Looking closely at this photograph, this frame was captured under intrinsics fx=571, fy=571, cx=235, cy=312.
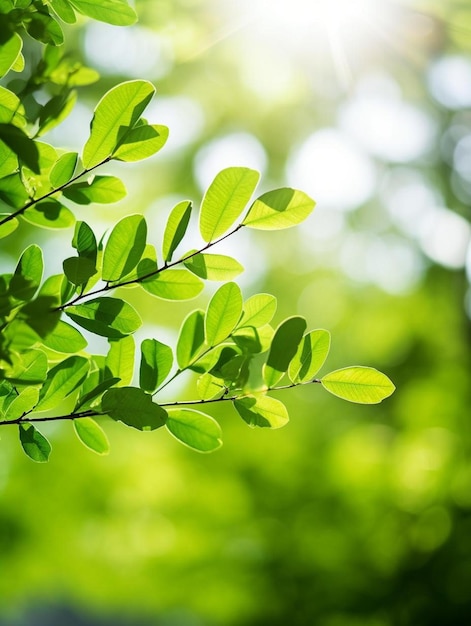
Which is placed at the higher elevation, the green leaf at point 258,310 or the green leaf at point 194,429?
the green leaf at point 258,310

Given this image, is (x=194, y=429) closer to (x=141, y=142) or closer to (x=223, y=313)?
(x=223, y=313)

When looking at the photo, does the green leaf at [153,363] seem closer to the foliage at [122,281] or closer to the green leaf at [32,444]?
the foliage at [122,281]

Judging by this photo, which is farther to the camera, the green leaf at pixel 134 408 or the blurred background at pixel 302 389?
the blurred background at pixel 302 389

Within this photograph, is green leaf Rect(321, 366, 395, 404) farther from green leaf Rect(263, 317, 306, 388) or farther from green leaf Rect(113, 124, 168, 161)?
green leaf Rect(113, 124, 168, 161)

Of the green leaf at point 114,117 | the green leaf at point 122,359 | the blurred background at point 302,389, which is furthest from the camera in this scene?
the blurred background at point 302,389

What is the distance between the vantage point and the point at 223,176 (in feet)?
2.14

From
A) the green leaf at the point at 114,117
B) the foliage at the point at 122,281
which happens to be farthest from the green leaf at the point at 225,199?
the green leaf at the point at 114,117

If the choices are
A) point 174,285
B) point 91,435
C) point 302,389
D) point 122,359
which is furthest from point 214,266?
point 302,389

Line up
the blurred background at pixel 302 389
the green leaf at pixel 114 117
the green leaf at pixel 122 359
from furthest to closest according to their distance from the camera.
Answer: the blurred background at pixel 302 389 → the green leaf at pixel 122 359 → the green leaf at pixel 114 117

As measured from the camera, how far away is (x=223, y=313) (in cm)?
71

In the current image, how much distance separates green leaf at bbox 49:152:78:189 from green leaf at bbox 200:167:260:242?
0.54ft

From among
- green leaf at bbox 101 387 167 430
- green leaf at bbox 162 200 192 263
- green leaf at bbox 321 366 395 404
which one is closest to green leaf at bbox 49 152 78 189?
green leaf at bbox 162 200 192 263

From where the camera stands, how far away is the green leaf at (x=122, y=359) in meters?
0.72

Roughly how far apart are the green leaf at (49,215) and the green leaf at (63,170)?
27 mm
